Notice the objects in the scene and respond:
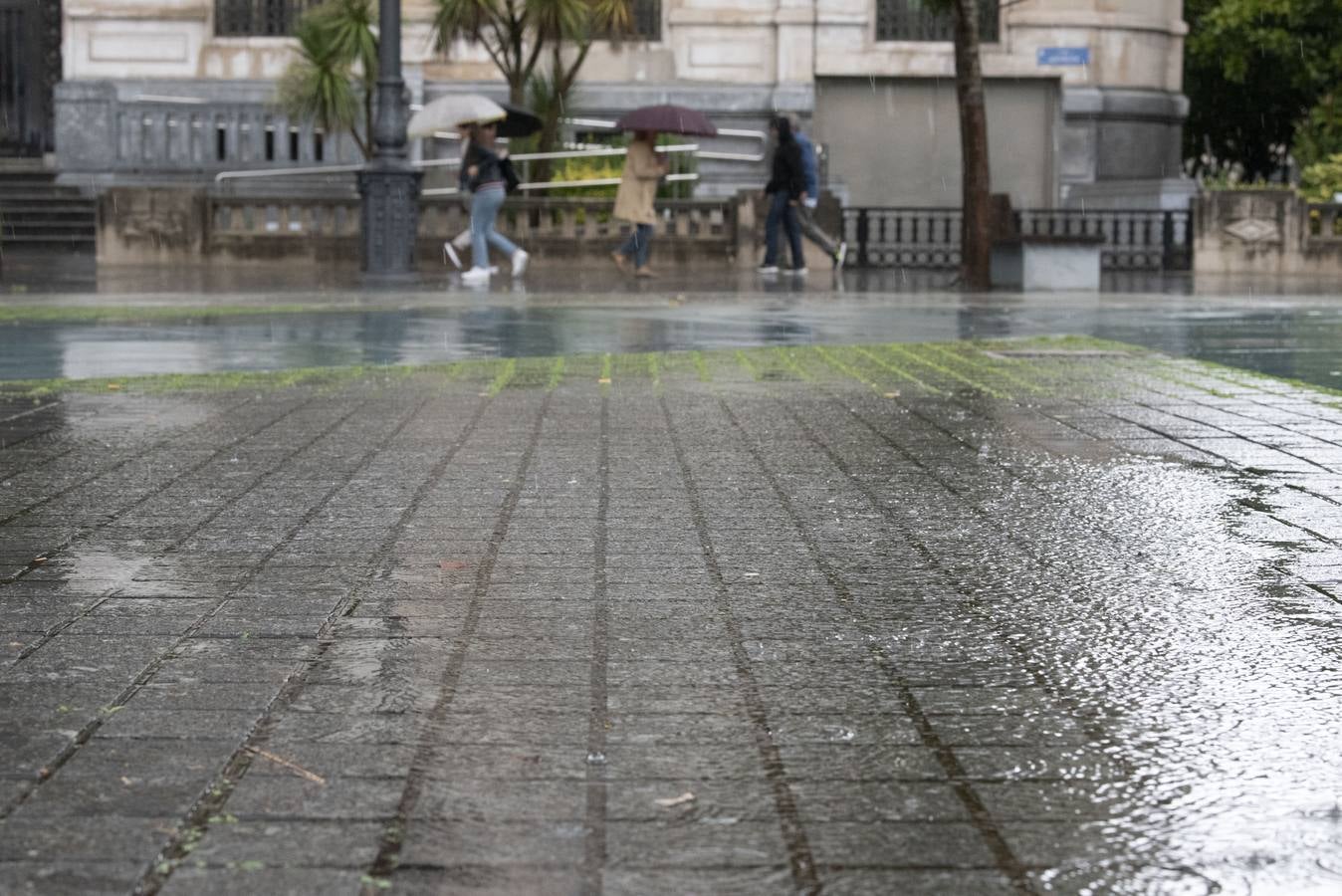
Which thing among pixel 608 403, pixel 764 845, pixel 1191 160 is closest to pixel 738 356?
pixel 608 403

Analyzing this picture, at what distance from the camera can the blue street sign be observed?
3959 cm

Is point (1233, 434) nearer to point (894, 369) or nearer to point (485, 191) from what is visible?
point (894, 369)

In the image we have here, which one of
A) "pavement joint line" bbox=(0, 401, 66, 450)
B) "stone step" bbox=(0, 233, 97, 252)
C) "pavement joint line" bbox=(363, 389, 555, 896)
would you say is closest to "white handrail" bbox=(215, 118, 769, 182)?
"stone step" bbox=(0, 233, 97, 252)

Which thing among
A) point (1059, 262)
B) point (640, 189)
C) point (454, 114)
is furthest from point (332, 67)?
point (1059, 262)

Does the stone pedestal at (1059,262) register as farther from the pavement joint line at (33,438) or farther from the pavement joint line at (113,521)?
the pavement joint line at (33,438)

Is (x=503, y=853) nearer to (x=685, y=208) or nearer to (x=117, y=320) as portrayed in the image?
(x=117, y=320)

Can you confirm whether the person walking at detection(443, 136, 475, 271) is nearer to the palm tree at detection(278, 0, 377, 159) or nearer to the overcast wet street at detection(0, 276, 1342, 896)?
the palm tree at detection(278, 0, 377, 159)

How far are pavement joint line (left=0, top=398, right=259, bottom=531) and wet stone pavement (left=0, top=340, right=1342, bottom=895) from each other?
1.3 inches

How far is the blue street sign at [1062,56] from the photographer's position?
3959 centimetres

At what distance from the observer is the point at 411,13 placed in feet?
126

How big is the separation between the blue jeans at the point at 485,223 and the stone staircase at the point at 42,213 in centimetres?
1105

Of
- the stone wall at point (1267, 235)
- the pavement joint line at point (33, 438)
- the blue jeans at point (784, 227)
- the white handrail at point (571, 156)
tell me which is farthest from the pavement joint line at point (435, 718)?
the stone wall at point (1267, 235)

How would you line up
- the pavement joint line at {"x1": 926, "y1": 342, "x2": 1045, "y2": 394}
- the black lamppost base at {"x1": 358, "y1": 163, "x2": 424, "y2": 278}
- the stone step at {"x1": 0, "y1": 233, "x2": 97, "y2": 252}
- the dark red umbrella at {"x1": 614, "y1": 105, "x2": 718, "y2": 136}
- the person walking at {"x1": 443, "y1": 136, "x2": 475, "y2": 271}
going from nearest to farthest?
the pavement joint line at {"x1": 926, "y1": 342, "x2": 1045, "y2": 394} < the black lamppost base at {"x1": 358, "y1": 163, "x2": 424, "y2": 278} < the person walking at {"x1": 443, "y1": 136, "x2": 475, "y2": 271} < the dark red umbrella at {"x1": 614, "y1": 105, "x2": 718, "y2": 136} < the stone step at {"x1": 0, "y1": 233, "x2": 97, "y2": 252}

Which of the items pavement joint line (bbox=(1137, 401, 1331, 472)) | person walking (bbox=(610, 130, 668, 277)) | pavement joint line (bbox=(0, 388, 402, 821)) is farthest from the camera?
person walking (bbox=(610, 130, 668, 277))
